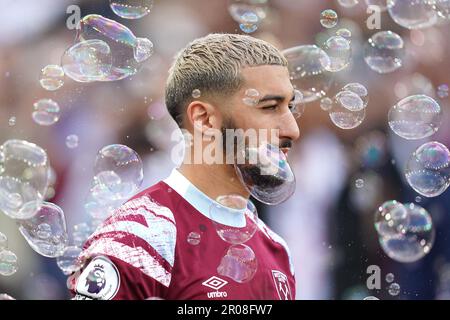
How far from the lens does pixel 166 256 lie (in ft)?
7.72

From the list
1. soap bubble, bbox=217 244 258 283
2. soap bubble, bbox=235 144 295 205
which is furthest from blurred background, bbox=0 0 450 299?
soap bubble, bbox=217 244 258 283

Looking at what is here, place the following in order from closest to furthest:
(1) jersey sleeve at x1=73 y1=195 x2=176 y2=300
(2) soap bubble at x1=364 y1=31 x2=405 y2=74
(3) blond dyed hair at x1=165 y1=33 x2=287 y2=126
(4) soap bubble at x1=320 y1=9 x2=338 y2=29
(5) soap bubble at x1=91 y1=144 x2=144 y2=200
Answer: (1) jersey sleeve at x1=73 y1=195 x2=176 y2=300, (3) blond dyed hair at x1=165 y1=33 x2=287 y2=126, (5) soap bubble at x1=91 y1=144 x2=144 y2=200, (2) soap bubble at x1=364 y1=31 x2=405 y2=74, (4) soap bubble at x1=320 y1=9 x2=338 y2=29

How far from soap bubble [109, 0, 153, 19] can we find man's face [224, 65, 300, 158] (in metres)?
1.26

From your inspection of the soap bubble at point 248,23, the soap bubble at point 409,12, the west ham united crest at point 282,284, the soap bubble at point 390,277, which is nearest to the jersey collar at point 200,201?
the west ham united crest at point 282,284

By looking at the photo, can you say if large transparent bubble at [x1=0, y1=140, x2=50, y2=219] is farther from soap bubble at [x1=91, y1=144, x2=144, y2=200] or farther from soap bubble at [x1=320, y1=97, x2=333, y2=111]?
soap bubble at [x1=320, y1=97, x2=333, y2=111]

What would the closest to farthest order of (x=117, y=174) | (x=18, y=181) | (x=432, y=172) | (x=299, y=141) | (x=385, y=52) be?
(x=18, y=181), (x=117, y=174), (x=432, y=172), (x=385, y=52), (x=299, y=141)

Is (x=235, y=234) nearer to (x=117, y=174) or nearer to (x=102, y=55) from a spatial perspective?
(x=117, y=174)

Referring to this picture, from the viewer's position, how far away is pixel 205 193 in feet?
8.73

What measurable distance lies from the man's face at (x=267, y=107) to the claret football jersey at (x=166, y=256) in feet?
1.01

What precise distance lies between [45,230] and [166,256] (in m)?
0.86

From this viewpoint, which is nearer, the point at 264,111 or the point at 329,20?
the point at 264,111

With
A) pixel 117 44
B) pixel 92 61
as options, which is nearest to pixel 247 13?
pixel 117 44

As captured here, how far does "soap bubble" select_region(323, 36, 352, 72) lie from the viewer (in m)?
3.75
